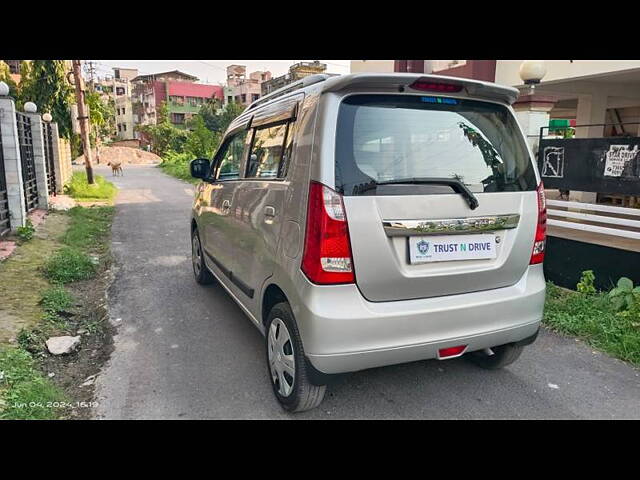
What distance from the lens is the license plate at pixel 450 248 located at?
249 centimetres

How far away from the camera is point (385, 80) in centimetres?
245

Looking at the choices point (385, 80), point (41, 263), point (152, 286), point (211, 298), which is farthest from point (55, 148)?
point (385, 80)

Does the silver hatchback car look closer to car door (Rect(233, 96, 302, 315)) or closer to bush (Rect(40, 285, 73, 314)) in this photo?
A: car door (Rect(233, 96, 302, 315))

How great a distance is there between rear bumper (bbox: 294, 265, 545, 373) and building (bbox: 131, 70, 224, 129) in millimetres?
64196

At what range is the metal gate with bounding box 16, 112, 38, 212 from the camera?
9.00 metres

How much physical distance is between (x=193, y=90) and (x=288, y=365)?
7013 cm

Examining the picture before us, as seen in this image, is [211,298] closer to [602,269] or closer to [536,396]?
[536,396]

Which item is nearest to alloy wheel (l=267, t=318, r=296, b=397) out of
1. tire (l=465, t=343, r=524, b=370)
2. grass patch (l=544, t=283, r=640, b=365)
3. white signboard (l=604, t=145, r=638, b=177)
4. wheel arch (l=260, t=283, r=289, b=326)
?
wheel arch (l=260, t=283, r=289, b=326)

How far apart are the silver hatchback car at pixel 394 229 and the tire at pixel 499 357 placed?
11.3 inches

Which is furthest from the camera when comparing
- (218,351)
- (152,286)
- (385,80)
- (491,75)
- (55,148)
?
(55,148)

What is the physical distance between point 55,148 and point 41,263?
9237 millimetres

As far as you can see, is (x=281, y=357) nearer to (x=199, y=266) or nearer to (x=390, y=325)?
(x=390, y=325)

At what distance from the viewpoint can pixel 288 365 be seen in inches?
110

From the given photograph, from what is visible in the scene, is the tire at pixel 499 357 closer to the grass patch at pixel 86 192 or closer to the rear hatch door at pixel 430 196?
the rear hatch door at pixel 430 196
